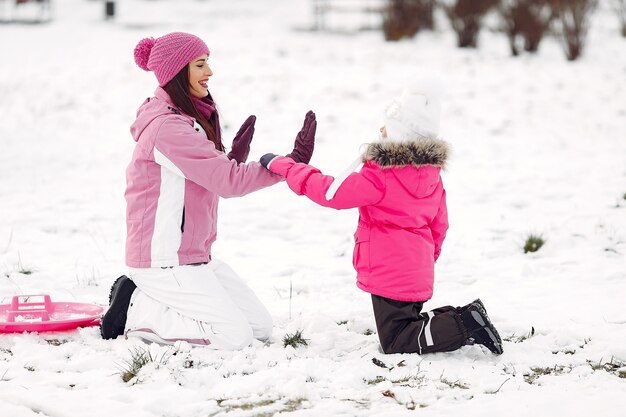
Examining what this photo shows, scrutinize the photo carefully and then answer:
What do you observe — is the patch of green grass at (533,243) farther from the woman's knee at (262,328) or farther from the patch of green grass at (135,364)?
the patch of green grass at (135,364)

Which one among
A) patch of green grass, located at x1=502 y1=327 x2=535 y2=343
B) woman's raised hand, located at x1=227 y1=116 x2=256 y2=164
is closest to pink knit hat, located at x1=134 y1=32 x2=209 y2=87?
woman's raised hand, located at x1=227 y1=116 x2=256 y2=164

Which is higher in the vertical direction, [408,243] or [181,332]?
[408,243]

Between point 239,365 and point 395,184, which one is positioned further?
point 395,184

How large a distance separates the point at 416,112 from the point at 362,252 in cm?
69

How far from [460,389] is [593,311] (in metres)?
1.38

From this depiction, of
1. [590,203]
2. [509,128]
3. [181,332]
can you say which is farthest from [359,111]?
[181,332]

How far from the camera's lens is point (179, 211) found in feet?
12.7

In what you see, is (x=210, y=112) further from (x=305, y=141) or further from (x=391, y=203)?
(x=391, y=203)

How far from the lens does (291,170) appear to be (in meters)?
3.77

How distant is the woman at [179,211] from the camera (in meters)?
3.81

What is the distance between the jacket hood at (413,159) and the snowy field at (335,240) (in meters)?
0.78

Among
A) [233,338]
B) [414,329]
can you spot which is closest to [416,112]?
[414,329]

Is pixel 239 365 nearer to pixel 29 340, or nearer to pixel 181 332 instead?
pixel 181 332

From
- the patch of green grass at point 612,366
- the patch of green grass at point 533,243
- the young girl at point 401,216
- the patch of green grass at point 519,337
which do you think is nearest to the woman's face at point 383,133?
the young girl at point 401,216
